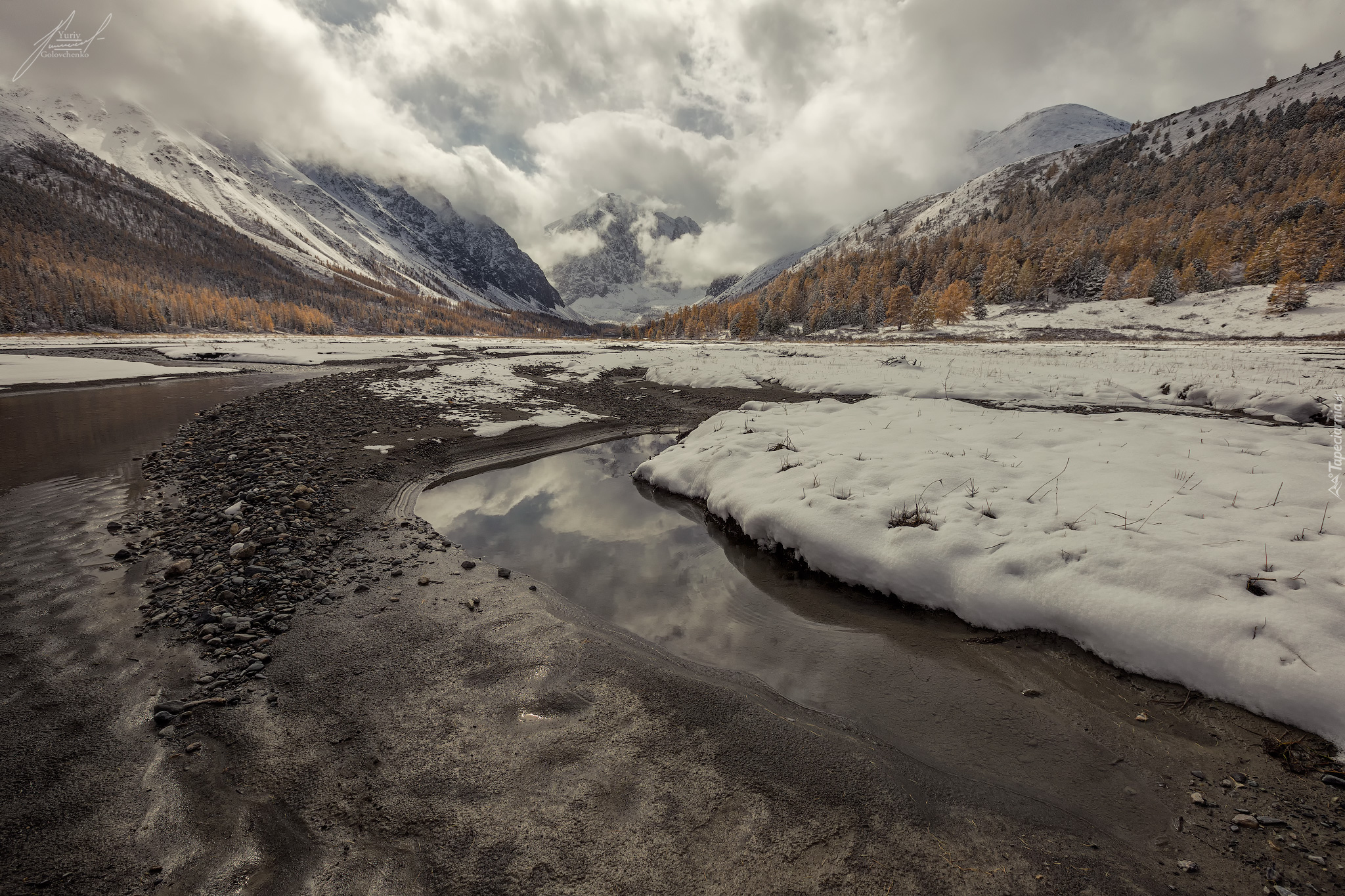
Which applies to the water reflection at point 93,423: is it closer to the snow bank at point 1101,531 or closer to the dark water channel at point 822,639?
the dark water channel at point 822,639

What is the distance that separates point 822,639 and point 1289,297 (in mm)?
84574

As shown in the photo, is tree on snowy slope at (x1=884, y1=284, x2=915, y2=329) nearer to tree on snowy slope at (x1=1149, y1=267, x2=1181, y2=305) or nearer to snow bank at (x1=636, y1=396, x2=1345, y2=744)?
tree on snowy slope at (x1=1149, y1=267, x2=1181, y2=305)

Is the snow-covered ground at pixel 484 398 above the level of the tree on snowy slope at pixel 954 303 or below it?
below

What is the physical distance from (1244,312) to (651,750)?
296ft

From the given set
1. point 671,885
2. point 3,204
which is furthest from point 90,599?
point 3,204

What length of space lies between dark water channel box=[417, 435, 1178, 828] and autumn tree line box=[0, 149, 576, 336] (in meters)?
138

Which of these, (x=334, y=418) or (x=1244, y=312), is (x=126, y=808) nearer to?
(x=334, y=418)

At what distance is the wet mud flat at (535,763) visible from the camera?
3020 mm

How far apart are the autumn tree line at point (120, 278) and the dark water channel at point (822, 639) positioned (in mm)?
137500

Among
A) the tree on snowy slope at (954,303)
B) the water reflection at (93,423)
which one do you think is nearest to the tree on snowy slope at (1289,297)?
the tree on snowy slope at (954,303)

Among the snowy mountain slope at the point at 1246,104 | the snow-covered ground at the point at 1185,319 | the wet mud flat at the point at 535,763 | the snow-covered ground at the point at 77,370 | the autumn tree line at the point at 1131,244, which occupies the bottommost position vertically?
the wet mud flat at the point at 535,763

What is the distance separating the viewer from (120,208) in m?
195

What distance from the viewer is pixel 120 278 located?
441 feet

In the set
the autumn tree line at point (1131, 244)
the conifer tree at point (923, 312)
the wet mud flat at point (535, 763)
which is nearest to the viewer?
the wet mud flat at point (535, 763)
